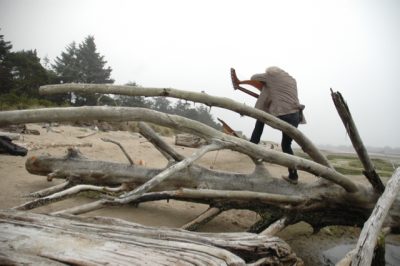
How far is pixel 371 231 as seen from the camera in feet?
6.82

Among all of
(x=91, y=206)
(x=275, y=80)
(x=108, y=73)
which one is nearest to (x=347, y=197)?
(x=275, y=80)

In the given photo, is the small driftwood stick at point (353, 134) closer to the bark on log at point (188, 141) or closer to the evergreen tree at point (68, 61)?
the bark on log at point (188, 141)

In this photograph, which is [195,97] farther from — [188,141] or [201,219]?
[188,141]

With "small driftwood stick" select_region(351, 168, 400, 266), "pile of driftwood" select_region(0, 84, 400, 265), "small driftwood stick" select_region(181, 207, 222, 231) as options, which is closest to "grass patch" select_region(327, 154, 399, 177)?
"pile of driftwood" select_region(0, 84, 400, 265)

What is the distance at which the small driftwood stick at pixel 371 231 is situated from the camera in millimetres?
1860

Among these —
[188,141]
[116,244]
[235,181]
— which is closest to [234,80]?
[235,181]

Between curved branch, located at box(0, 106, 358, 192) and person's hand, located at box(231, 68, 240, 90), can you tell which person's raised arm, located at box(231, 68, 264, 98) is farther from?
curved branch, located at box(0, 106, 358, 192)

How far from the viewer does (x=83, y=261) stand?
1.28 meters

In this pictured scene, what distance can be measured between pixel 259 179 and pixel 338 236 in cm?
150

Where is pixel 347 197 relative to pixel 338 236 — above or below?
above

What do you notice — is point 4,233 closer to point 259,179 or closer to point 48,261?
point 48,261

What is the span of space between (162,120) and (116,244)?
3.41 ft

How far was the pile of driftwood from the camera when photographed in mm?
2219

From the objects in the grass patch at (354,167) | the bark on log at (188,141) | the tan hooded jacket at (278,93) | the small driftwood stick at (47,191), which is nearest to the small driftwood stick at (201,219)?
the small driftwood stick at (47,191)
